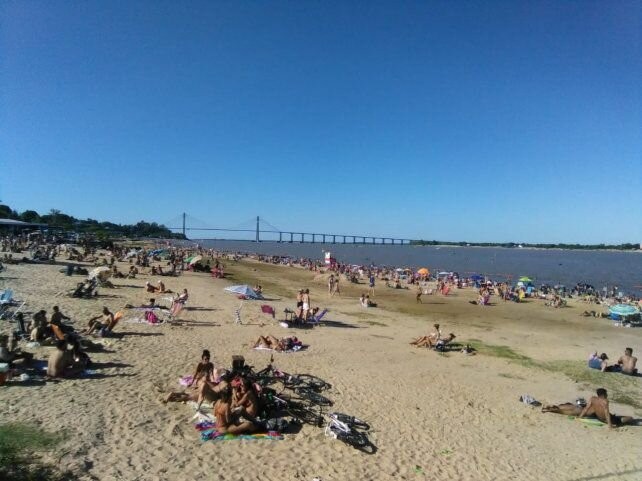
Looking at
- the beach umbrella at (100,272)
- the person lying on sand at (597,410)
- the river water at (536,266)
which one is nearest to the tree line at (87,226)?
the river water at (536,266)

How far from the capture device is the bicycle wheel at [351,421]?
6762mm

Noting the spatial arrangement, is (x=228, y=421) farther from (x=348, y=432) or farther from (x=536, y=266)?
(x=536, y=266)

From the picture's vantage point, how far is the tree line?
263 ft

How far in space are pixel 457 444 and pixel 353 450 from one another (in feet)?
5.99

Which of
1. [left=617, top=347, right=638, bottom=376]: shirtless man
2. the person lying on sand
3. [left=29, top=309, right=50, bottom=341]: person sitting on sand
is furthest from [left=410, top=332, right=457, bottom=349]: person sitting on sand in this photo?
[left=29, top=309, right=50, bottom=341]: person sitting on sand

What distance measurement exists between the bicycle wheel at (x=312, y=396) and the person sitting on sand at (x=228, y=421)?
1.64 meters

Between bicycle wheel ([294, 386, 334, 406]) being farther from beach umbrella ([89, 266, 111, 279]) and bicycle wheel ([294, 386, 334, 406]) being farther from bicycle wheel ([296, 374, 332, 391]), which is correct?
beach umbrella ([89, 266, 111, 279])

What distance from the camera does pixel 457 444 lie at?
6.62 meters

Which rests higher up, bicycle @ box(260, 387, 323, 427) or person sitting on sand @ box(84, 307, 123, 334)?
person sitting on sand @ box(84, 307, 123, 334)

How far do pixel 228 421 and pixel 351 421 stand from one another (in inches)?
80.1

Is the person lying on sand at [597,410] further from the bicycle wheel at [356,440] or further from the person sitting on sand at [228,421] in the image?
the person sitting on sand at [228,421]

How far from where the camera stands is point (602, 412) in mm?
7988

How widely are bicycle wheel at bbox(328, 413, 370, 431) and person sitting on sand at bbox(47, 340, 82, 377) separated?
5042 mm

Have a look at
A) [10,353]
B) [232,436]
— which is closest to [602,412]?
[232,436]
